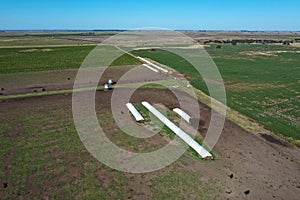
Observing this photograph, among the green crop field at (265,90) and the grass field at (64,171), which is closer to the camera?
the grass field at (64,171)

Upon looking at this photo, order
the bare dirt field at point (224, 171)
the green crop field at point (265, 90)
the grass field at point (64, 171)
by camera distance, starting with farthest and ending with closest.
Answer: the green crop field at point (265, 90), the bare dirt field at point (224, 171), the grass field at point (64, 171)

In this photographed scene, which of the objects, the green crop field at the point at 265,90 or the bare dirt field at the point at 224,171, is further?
the green crop field at the point at 265,90

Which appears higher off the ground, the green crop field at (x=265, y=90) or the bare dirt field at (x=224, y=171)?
the green crop field at (x=265, y=90)

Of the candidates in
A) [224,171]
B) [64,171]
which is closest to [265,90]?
[224,171]

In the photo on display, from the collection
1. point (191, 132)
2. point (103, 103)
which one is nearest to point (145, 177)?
point (191, 132)

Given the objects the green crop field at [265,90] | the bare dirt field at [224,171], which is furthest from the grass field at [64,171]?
the green crop field at [265,90]

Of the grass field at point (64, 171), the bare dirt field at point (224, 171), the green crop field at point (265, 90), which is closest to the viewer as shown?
the grass field at point (64, 171)

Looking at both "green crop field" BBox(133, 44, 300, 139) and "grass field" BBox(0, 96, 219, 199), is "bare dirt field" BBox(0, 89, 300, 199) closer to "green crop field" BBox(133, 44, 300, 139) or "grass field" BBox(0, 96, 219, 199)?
"grass field" BBox(0, 96, 219, 199)

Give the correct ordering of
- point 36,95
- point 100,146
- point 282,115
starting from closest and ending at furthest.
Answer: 1. point 100,146
2. point 282,115
3. point 36,95

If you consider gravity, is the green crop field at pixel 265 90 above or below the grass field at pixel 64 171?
above

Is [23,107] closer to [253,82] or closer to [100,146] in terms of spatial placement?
[100,146]

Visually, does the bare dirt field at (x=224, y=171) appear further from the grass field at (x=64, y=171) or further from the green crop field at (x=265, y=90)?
the green crop field at (x=265, y=90)
